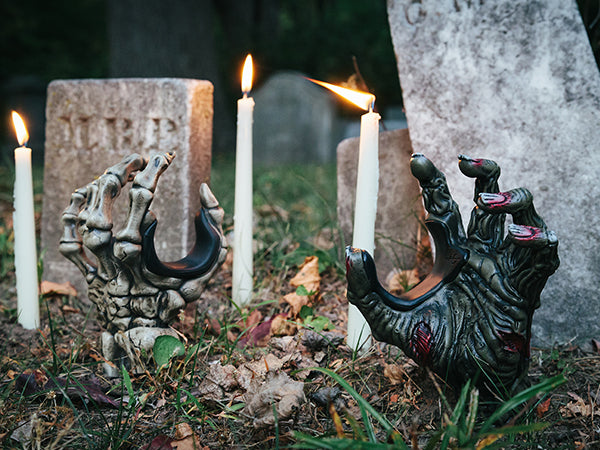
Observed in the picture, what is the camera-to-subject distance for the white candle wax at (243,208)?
191cm

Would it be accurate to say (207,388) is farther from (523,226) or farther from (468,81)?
(468,81)

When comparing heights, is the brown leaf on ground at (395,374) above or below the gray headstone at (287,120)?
below

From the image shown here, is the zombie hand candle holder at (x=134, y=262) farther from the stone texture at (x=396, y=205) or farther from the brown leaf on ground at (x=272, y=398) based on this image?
the stone texture at (x=396, y=205)

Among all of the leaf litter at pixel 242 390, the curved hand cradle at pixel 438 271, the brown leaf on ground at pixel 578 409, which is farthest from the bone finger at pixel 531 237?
the brown leaf on ground at pixel 578 409

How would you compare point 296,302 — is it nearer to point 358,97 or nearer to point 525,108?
point 358,97

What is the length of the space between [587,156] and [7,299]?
2.42 m

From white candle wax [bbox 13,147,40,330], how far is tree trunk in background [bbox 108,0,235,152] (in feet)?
12.7

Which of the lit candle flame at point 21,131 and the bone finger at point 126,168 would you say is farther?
the lit candle flame at point 21,131

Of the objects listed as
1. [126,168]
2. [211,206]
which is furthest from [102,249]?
[211,206]

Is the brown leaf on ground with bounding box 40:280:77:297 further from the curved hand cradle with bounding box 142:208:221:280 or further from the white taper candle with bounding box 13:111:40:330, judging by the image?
the curved hand cradle with bounding box 142:208:221:280

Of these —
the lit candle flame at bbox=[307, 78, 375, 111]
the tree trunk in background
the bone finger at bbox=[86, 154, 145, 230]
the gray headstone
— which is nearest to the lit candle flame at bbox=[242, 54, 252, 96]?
the lit candle flame at bbox=[307, 78, 375, 111]

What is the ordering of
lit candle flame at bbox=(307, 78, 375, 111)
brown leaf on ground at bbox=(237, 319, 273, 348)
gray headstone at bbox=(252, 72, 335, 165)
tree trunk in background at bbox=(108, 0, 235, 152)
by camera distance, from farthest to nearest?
gray headstone at bbox=(252, 72, 335, 165), tree trunk in background at bbox=(108, 0, 235, 152), brown leaf on ground at bbox=(237, 319, 273, 348), lit candle flame at bbox=(307, 78, 375, 111)

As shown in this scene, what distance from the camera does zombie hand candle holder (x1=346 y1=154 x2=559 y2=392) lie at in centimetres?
121

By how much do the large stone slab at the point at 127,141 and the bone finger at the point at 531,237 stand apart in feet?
4.71
